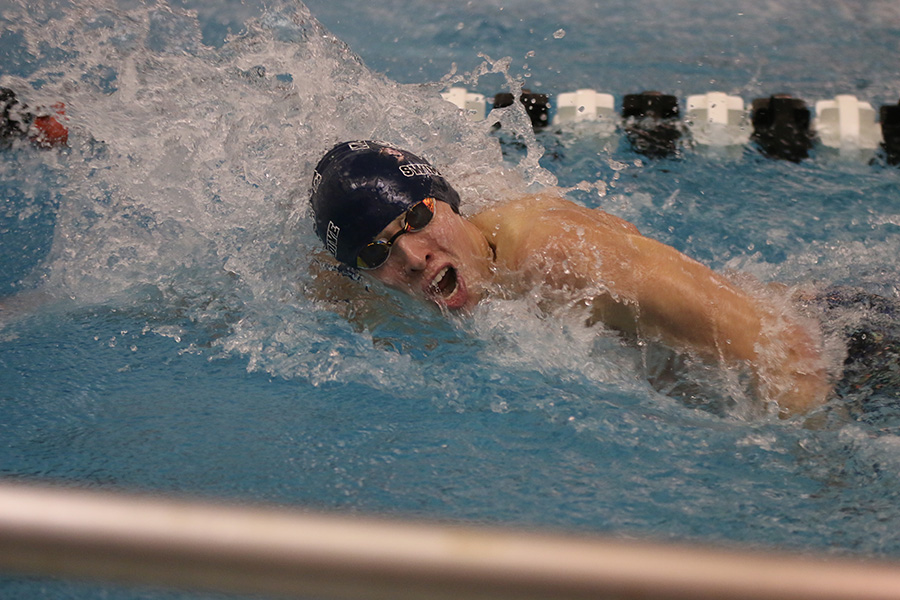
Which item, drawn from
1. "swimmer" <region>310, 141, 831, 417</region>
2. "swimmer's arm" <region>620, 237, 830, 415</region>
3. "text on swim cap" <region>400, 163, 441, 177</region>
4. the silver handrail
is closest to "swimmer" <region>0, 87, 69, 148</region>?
"swimmer" <region>310, 141, 831, 417</region>

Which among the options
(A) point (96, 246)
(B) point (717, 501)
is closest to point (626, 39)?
(A) point (96, 246)

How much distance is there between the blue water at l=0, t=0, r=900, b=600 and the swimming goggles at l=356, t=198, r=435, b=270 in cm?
19

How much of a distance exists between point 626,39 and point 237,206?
328 centimetres

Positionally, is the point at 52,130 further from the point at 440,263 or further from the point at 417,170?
the point at 440,263

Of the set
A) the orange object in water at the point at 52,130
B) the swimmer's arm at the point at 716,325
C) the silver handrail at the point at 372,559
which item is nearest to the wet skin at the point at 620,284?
the swimmer's arm at the point at 716,325

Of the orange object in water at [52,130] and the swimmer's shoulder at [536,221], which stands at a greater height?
the orange object in water at [52,130]

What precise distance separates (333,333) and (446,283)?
36 centimetres

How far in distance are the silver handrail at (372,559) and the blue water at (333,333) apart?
1.21ft

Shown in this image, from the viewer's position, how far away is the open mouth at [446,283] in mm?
1998

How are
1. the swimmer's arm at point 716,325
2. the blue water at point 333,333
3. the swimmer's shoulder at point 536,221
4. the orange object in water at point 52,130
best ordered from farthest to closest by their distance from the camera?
the orange object in water at point 52,130 → the swimmer's shoulder at point 536,221 → the swimmer's arm at point 716,325 → the blue water at point 333,333

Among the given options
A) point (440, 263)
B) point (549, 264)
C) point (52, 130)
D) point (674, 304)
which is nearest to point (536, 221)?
point (549, 264)

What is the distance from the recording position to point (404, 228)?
1.99 meters

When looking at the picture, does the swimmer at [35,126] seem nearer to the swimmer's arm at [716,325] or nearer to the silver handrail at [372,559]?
the swimmer's arm at [716,325]

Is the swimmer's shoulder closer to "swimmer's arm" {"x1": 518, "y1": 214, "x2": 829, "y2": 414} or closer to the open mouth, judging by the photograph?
"swimmer's arm" {"x1": 518, "y1": 214, "x2": 829, "y2": 414}
